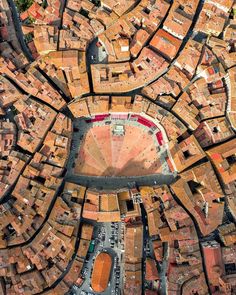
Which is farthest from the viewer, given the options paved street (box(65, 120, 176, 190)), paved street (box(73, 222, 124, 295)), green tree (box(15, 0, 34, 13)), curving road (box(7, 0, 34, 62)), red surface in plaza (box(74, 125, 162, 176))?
green tree (box(15, 0, 34, 13))

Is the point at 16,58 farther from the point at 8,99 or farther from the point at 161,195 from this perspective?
Result: the point at 161,195

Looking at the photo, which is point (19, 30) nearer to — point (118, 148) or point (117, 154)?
point (118, 148)

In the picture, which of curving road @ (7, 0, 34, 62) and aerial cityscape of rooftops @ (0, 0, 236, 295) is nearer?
aerial cityscape of rooftops @ (0, 0, 236, 295)

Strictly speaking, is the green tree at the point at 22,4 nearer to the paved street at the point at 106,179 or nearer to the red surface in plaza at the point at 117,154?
the paved street at the point at 106,179

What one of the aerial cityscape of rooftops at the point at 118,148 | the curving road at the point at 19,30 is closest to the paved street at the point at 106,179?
the aerial cityscape of rooftops at the point at 118,148

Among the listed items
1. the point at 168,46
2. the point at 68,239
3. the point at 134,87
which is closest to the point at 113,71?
the point at 134,87

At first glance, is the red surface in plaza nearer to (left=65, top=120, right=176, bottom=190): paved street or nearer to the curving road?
(left=65, top=120, right=176, bottom=190): paved street

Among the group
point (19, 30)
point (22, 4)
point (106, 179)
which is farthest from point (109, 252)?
point (22, 4)

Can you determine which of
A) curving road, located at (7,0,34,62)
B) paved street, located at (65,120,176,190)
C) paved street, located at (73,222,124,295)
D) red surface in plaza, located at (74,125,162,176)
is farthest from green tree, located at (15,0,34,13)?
paved street, located at (73,222,124,295)
